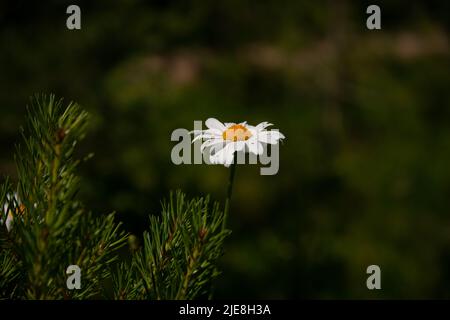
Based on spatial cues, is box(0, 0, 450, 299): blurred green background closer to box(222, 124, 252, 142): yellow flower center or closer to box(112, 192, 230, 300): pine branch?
box(222, 124, 252, 142): yellow flower center

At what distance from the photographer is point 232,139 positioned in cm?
80

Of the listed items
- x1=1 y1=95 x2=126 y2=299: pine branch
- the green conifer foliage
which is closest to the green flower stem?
the green conifer foliage

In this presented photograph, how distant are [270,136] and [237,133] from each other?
6cm

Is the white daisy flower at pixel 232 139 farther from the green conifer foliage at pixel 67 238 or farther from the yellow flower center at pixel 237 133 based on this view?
the green conifer foliage at pixel 67 238

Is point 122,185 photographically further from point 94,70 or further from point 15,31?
point 15,31

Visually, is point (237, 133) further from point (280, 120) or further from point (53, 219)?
point (280, 120)

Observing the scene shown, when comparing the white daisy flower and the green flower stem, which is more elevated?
the white daisy flower

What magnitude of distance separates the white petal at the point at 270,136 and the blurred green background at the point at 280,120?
30.6 inches

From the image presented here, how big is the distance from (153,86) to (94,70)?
36 cm

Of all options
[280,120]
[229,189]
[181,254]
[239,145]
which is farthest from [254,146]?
[280,120]

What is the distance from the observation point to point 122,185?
8.02 ft

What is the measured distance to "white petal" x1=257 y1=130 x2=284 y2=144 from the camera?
0.77 m

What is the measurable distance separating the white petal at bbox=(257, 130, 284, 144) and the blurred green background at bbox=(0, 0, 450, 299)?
777 mm
